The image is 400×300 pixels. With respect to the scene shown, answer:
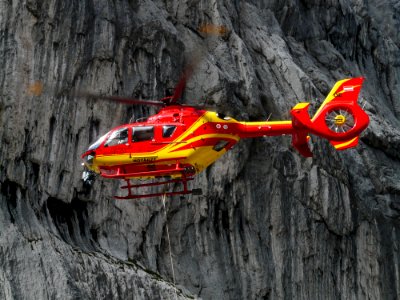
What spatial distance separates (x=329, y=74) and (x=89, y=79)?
13774 mm

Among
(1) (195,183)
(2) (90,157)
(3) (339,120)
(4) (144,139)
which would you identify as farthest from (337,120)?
(1) (195,183)

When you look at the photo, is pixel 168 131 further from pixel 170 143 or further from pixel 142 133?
pixel 142 133

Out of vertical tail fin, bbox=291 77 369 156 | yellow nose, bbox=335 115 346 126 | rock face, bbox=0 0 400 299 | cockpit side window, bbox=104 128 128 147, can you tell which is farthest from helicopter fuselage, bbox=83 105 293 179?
rock face, bbox=0 0 400 299

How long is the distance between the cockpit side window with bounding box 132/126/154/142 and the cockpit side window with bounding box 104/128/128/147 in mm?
248

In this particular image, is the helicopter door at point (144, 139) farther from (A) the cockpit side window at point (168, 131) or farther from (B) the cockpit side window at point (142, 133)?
(A) the cockpit side window at point (168, 131)

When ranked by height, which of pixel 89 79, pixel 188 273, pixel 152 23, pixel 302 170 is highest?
pixel 152 23

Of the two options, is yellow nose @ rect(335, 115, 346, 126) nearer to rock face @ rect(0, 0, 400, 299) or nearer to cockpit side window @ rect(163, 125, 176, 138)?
cockpit side window @ rect(163, 125, 176, 138)

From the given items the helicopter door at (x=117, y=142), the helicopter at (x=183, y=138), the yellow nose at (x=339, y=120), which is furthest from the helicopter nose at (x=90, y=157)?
the yellow nose at (x=339, y=120)

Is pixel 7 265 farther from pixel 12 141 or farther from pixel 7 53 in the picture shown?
pixel 7 53

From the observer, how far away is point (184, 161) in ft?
67.7

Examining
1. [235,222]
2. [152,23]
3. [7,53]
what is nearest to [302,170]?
[235,222]

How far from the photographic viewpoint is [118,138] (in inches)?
829

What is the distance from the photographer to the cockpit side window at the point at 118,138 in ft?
68.8

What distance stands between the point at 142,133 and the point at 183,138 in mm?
1155
